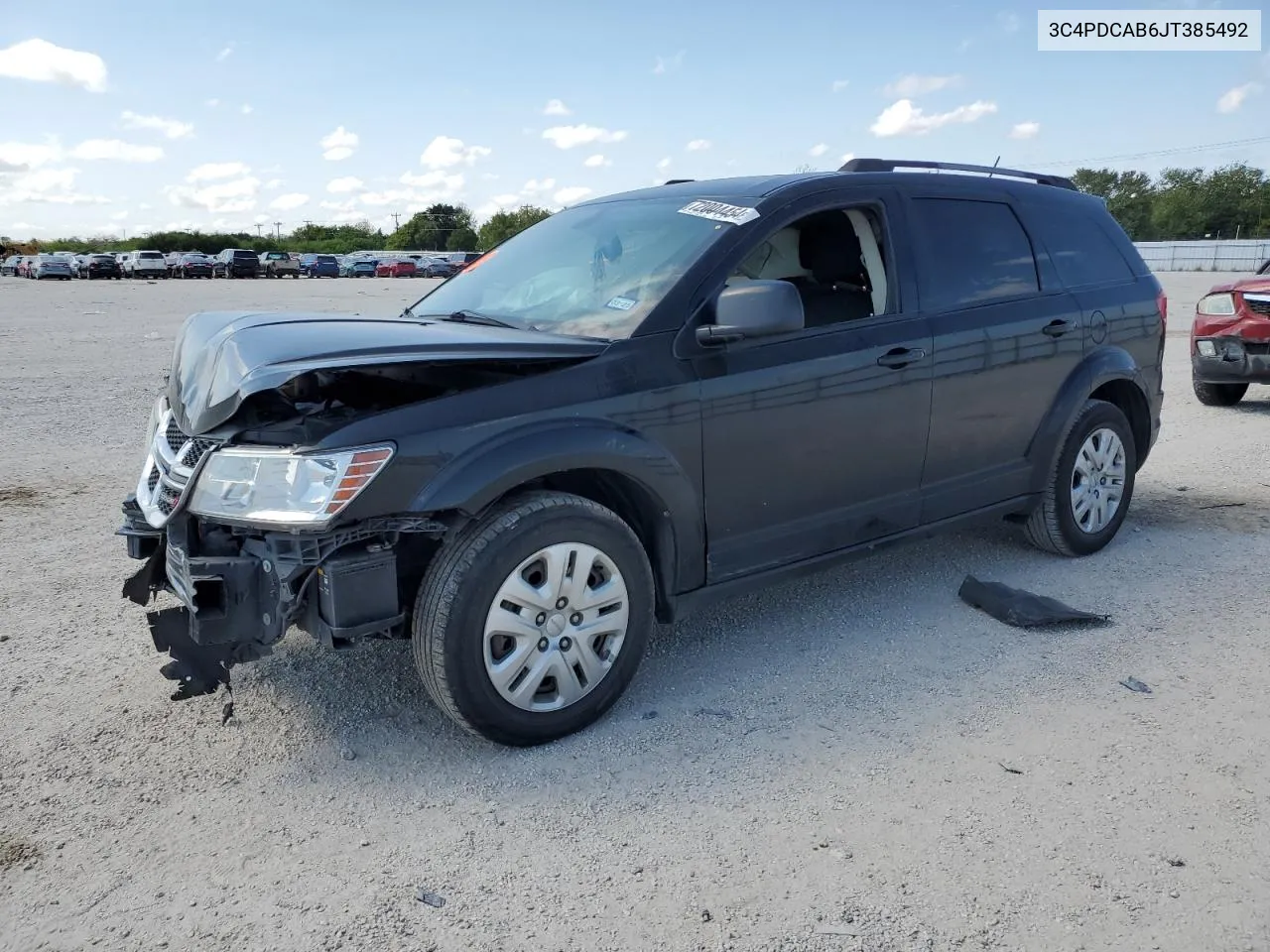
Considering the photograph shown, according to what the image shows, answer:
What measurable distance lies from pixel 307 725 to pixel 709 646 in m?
1.60

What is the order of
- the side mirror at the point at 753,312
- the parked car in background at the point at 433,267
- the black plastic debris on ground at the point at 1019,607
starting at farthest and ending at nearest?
the parked car in background at the point at 433,267
the black plastic debris on ground at the point at 1019,607
the side mirror at the point at 753,312

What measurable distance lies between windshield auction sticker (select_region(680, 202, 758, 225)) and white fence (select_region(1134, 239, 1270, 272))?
58.3m

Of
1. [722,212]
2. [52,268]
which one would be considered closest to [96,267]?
[52,268]

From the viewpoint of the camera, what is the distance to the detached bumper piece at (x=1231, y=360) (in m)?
9.06

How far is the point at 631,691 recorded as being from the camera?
3.79 m

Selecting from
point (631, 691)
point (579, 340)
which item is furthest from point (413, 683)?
point (579, 340)

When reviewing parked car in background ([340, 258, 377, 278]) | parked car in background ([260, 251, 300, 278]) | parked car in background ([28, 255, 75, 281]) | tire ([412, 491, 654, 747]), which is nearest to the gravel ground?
tire ([412, 491, 654, 747])

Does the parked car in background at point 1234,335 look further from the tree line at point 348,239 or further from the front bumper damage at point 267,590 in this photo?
the tree line at point 348,239

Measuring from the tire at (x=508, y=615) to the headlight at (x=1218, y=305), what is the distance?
8.12 metres

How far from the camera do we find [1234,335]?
9.22m

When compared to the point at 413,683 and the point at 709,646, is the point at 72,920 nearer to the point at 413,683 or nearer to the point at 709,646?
the point at 413,683

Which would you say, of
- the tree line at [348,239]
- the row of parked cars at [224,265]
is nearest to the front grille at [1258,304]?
the row of parked cars at [224,265]

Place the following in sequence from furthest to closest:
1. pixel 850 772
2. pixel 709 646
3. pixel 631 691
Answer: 1. pixel 709 646
2. pixel 631 691
3. pixel 850 772

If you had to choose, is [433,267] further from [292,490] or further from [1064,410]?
[292,490]
